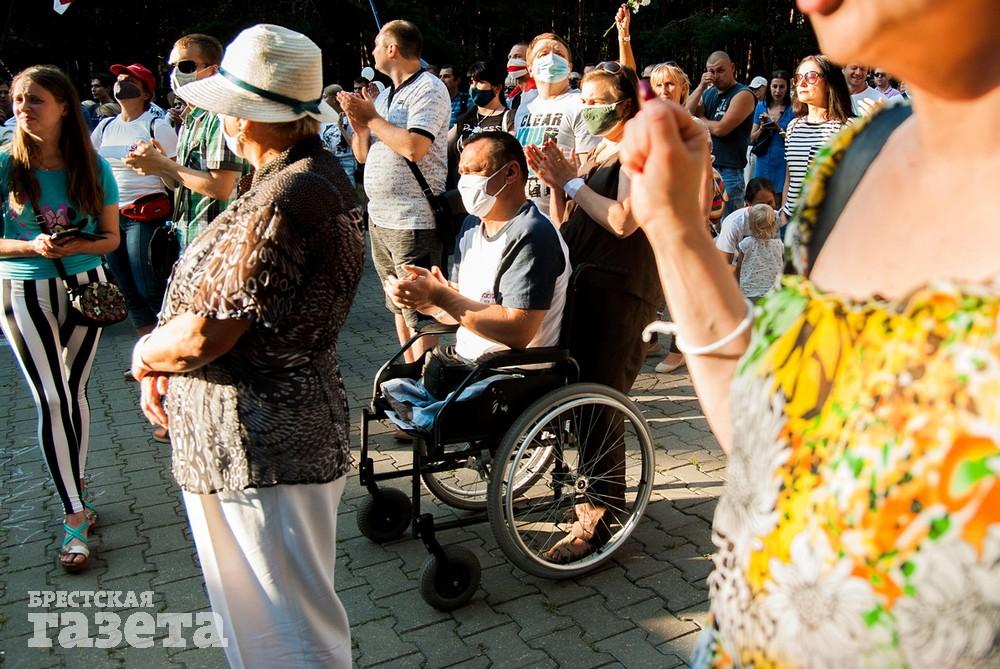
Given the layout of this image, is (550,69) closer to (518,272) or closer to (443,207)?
(443,207)

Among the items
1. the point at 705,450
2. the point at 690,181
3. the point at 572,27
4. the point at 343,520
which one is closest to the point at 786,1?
the point at 572,27

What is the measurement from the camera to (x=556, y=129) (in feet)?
17.8

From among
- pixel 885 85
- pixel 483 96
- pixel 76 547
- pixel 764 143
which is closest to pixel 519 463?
pixel 76 547

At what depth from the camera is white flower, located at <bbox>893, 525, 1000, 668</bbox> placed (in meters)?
0.84

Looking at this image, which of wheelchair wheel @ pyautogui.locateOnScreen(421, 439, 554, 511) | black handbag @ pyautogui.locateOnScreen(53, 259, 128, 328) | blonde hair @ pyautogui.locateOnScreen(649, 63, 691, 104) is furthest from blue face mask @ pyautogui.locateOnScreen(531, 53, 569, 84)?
black handbag @ pyautogui.locateOnScreen(53, 259, 128, 328)

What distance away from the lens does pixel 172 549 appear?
3.76m

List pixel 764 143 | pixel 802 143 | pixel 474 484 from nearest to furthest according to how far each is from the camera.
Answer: pixel 474 484 → pixel 802 143 → pixel 764 143

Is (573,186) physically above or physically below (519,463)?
above

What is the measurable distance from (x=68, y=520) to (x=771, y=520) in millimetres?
3453

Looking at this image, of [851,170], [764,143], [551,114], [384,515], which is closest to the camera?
[851,170]

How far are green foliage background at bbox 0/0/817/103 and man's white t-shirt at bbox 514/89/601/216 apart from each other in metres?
13.7

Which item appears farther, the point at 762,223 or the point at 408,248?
the point at 762,223

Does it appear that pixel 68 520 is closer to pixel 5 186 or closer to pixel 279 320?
pixel 5 186

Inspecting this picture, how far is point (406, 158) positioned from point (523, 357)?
207cm
